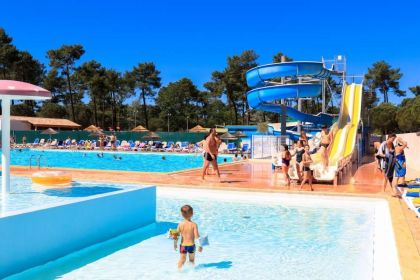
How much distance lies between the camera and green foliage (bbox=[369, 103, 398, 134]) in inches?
2074

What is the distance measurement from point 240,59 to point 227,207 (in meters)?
44.3

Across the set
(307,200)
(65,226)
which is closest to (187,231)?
(65,226)

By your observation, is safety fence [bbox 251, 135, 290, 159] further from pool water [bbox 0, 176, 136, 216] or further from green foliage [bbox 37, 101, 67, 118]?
green foliage [bbox 37, 101, 67, 118]

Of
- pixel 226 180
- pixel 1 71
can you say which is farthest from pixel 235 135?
pixel 1 71

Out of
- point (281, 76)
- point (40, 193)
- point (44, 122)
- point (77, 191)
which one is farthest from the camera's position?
point (44, 122)

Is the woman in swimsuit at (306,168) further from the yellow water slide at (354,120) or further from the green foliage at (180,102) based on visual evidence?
the green foliage at (180,102)

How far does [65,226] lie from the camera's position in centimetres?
529

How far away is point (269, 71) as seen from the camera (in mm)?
17297

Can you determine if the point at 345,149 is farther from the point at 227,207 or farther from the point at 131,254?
the point at 131,254

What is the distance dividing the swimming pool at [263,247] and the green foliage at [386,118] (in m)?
47.7

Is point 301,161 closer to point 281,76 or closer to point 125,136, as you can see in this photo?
point 281,76

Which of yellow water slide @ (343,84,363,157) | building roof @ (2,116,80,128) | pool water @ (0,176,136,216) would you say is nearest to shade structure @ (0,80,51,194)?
pool water @ (0,176,136,216)

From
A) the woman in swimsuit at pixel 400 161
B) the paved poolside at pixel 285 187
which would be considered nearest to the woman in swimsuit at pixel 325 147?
the paved poolside at pixel 285 187

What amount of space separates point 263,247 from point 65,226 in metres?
2.57
